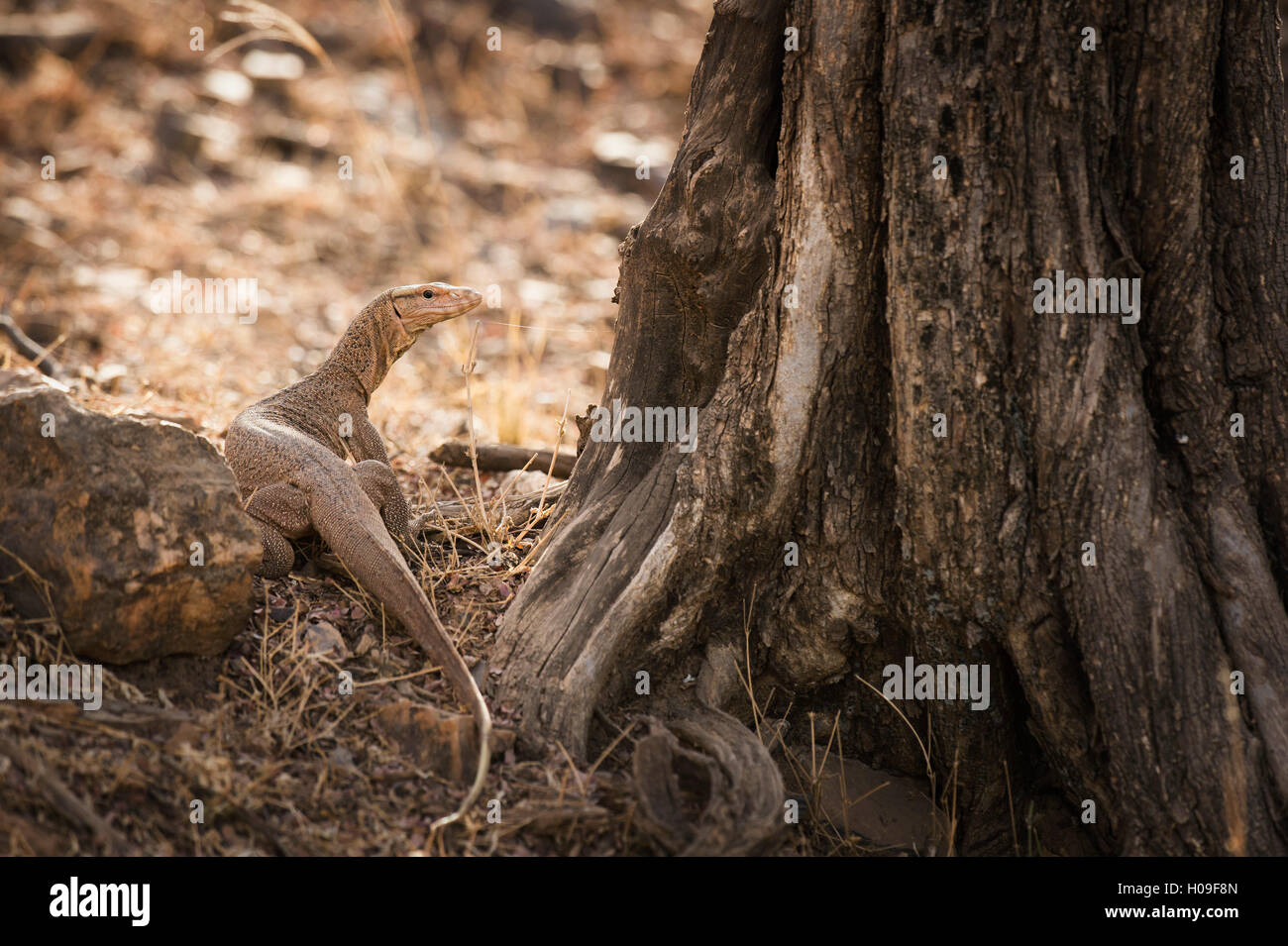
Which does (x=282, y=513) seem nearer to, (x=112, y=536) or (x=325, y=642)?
(x=325, y=642)

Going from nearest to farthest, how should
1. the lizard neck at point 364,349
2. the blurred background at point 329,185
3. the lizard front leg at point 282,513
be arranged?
1. the lizard front leg at point 282,513
2. the lizard neck at point 364,349
3. the blurred background at point 329,185

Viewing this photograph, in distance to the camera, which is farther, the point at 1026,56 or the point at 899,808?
the point at 899,808

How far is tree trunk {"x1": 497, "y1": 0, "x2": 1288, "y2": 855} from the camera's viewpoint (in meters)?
3.33

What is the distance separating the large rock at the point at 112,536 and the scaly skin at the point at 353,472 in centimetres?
55

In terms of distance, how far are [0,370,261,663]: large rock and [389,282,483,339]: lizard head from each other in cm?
189

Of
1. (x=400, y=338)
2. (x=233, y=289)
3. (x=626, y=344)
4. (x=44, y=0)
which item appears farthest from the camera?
(x=44, y=0)

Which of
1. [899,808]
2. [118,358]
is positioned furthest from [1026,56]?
[118,358]

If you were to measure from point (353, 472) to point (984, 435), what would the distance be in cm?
264

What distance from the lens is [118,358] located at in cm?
743

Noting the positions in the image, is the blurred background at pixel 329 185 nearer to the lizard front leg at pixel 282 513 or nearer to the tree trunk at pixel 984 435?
the lizard front leg at pixel 282 513

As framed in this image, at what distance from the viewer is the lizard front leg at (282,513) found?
4352 millimetres

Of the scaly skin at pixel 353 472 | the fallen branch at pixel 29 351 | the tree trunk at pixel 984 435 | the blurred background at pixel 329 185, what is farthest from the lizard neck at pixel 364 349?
the fallen branch at pixel 29 351

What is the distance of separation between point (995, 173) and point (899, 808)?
233 centimetres

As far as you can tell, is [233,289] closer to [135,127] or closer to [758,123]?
[135,127]
